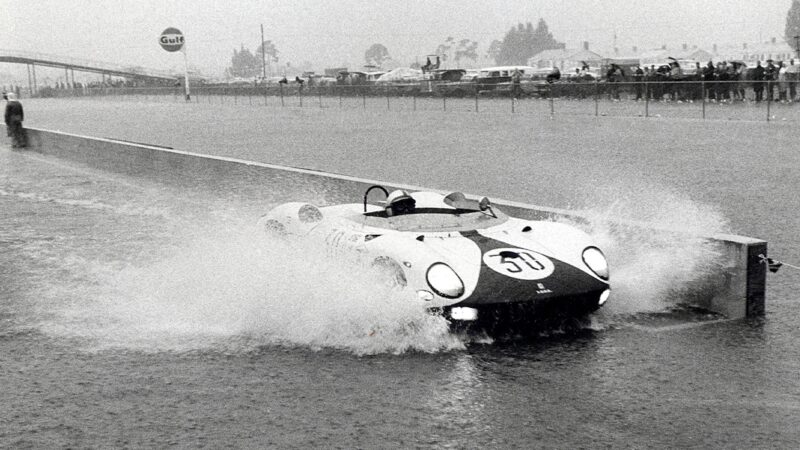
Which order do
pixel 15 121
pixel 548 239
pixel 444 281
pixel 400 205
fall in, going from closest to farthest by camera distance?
pixel 444 281, pixel 548 239, pixel 400 205, pixel 15 121

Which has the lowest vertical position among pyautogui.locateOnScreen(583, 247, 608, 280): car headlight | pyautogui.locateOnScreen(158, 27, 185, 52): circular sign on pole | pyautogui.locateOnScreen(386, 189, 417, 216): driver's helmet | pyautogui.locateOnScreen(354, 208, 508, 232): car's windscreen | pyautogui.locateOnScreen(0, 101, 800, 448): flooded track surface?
pyautogui.locateOnScreen(0, 101, 800, 448): flooded track surface

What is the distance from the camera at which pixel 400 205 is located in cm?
791

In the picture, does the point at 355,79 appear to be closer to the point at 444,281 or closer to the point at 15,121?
the point at 15,121

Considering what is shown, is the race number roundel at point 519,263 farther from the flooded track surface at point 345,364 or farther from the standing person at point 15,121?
the standing person at point 15,121

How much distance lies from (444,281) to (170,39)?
7472 centimetres

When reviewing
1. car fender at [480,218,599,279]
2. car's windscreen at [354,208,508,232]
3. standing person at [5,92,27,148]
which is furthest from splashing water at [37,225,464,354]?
standing person at [5,92,27,148]

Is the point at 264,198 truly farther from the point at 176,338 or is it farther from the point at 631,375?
the point at 631,375

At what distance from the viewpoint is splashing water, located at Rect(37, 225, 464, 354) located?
271 inches

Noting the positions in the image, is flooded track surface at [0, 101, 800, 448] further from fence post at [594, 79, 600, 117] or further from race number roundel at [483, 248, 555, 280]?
fence post at [594, 79, 600, 117]

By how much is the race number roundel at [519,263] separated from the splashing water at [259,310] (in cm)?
57

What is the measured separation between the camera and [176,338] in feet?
23.9

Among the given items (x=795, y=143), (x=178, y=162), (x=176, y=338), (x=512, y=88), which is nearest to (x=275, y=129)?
(x=512, y=88)

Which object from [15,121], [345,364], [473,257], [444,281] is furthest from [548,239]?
[15,121]

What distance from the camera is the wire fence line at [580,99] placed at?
29.4 meters
